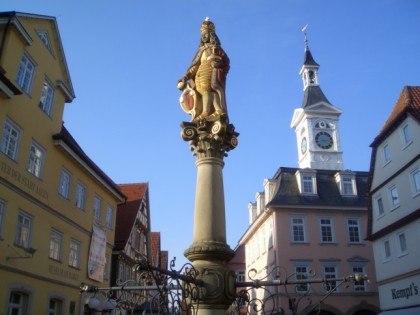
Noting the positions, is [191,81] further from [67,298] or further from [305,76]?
[305,76]

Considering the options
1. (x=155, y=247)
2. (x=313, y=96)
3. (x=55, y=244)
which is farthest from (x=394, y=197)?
(x=313, y=96)

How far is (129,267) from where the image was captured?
29344mm

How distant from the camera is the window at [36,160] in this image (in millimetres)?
16580

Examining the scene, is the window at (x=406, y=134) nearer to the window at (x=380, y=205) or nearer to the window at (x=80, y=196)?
the window at (x=380, y=205)

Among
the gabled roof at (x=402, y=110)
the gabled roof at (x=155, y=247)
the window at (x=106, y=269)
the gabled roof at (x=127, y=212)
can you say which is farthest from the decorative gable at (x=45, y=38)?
the gabled roof at (x=155, y=247)

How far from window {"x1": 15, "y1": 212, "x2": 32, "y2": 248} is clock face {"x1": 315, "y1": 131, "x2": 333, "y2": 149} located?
37.9 meters

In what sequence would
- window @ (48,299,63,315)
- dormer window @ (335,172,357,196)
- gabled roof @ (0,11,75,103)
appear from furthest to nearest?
1. dormer window @ (335,172,357,196)
2. window @ (48,299,63,315)
3. gabled roof @ (0,11,75,103)

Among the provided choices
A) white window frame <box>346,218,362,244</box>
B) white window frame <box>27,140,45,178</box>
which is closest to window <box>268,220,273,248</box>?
white window frame <box>346,218,362,244</box>

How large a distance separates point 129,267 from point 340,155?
93.6 ft

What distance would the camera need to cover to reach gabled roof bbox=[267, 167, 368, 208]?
31.2m

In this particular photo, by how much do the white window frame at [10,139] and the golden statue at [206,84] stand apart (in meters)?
8.48

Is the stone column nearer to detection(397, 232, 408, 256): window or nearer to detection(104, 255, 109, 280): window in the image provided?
detection(397, 232, 408, 256): window

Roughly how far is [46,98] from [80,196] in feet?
17.4

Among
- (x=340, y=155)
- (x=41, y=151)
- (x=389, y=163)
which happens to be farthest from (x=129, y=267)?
(x=340, y=155)
